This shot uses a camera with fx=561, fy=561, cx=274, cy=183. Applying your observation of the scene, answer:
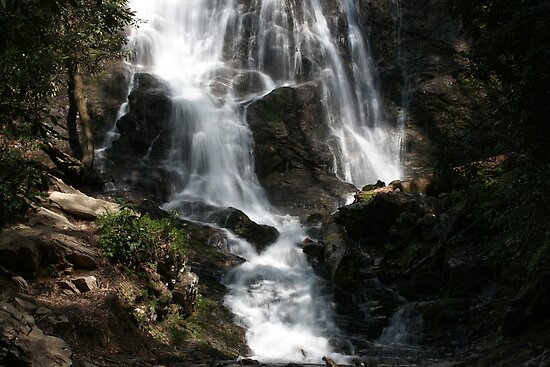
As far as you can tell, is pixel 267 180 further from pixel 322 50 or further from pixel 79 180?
pixel 322 50

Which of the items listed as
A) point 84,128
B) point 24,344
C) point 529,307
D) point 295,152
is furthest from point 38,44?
point 295,152

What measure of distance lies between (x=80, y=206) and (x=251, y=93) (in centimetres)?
1748

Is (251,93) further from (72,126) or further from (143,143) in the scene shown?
(72,126)

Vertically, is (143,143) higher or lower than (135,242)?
higher

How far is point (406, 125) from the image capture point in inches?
1120

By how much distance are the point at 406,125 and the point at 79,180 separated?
17.1 meters

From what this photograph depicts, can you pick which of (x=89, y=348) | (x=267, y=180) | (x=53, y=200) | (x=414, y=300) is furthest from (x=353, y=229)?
(x=89, y=348)

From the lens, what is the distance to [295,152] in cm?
2473

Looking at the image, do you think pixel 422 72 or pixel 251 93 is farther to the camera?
pixel 422 72

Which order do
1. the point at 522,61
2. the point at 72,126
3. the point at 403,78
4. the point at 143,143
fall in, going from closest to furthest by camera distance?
the point at 522,61 → the point at 72,126 → the point at 143,143 → the point at 403,78

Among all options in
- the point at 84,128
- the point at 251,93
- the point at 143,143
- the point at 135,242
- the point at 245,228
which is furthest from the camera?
the point at 251,93

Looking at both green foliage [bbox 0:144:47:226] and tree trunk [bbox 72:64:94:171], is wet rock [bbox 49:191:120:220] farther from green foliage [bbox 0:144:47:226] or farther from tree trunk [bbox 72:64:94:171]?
tree trunk [bbox 72:64:94:171]

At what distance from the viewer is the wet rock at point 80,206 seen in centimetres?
1085

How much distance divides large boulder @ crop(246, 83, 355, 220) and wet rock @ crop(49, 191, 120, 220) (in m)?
10.9
